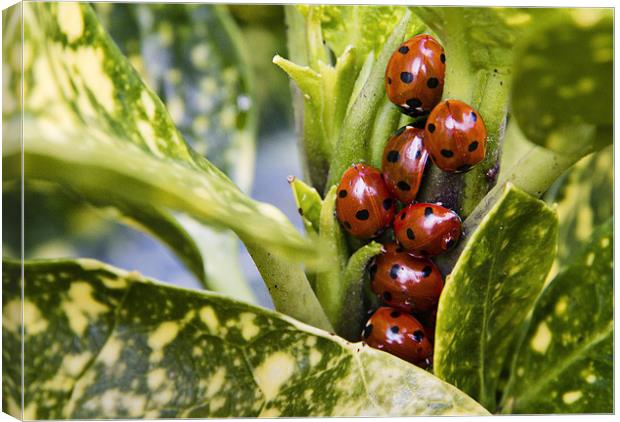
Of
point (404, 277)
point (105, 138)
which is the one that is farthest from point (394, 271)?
point (105, 138)

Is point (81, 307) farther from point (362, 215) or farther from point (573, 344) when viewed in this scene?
point (573, 344)

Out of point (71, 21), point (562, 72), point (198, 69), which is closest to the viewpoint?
point (562, 72)

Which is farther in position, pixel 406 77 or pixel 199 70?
pixel 199 70

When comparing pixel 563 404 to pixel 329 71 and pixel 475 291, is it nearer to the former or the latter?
pixel 475 291

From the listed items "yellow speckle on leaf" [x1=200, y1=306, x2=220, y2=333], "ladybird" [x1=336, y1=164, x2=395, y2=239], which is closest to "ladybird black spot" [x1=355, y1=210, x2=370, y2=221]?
"ladybird" [x1=336, y1=164, x2=395, y2=239]

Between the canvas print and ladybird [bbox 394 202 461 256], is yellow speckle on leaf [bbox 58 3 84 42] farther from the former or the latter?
ladybird [bbox 394 202 461 256]

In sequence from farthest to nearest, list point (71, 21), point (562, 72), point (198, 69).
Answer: point (198, 69) → point (71, 21) → point (562, 72)
